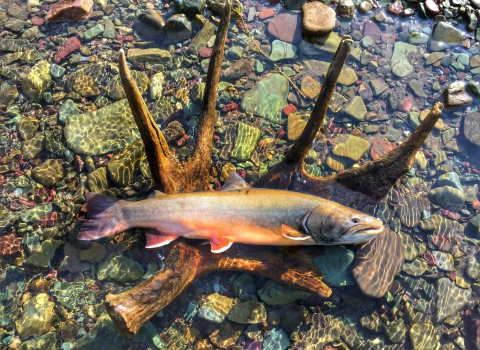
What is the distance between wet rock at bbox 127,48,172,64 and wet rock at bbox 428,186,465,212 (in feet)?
18.4

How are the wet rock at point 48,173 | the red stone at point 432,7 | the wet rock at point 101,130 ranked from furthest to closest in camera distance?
the red stone at point 432,7 < the wet rock at point 101,130 < the wet rock at point 48,173

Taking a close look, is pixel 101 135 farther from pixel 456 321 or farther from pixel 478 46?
pixel 478 46

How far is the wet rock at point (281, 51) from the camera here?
7.68 meters

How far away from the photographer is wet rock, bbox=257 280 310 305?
5297mm

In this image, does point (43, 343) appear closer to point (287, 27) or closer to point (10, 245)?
point (10, 245)

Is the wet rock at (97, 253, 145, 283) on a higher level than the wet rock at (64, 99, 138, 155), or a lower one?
lower

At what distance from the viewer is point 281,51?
774 cm

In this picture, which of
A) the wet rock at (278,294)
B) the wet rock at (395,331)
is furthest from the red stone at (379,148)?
the wet rock at (278,294)

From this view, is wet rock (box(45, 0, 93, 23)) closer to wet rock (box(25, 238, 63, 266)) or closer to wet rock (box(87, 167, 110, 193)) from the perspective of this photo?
wet rock (box(87, 167, 110, 193))

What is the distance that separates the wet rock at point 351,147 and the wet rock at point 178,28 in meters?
3.82

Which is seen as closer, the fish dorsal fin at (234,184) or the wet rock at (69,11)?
the fish dorsal fin at (234,184)

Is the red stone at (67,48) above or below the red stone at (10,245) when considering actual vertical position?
above

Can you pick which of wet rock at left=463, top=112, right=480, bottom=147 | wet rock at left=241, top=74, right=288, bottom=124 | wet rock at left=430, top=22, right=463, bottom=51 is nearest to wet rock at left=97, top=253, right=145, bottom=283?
wet rock at left=241, top=74, right=288, bottom=124

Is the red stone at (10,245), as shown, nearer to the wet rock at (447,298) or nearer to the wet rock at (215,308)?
the wet rock at (215,308)
